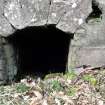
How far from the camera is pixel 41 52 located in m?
8.30

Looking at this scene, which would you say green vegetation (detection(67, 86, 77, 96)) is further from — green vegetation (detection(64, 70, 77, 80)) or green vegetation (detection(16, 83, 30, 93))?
green vegetation (detection(16, 83, 30, 93))

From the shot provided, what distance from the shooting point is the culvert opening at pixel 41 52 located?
7.56 meters

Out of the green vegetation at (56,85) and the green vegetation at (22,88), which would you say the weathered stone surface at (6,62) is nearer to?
the green vegetation at (22,88)

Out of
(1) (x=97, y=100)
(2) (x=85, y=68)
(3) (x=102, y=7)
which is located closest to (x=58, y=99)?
(1) (x=97, y=100)

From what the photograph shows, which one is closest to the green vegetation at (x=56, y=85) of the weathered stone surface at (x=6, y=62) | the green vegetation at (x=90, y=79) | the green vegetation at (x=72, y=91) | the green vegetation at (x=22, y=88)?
the green vegetation at (x=72, y=91)

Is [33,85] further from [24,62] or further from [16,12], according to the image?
[24,62]

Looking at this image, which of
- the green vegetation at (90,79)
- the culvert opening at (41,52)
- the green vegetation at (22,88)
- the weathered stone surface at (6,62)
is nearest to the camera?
the green vegetation at (22,88)

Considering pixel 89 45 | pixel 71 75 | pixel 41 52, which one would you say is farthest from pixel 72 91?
pixel 41 52

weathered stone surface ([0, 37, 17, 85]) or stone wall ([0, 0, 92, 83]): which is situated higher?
stone wall ([0, 0, 92, 83])

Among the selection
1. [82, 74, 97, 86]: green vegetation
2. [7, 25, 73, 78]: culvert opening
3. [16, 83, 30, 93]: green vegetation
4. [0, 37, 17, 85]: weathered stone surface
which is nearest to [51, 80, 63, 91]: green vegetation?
[16, 83, 30, 93]: green vegetation

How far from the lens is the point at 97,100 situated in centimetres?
587

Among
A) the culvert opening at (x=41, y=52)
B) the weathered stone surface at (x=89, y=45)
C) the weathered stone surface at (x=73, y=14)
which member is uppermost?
the weathered stone surface at (x=73, y=14)

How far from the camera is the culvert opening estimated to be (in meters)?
7.56

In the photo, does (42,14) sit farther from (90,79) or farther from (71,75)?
(90,79)
